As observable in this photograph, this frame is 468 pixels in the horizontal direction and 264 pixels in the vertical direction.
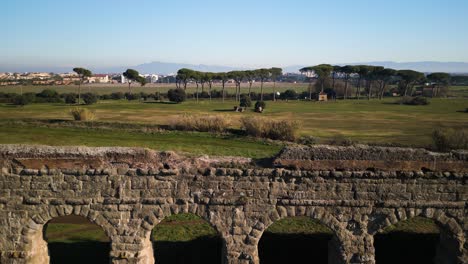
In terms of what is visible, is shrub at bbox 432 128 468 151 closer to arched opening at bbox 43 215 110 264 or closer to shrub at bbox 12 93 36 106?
arched opening at bbox 43 215 110 264

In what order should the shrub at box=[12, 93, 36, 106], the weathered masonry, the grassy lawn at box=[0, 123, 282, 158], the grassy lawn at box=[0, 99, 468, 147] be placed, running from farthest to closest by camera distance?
the shrub at box=[12, 93, 36, 106], the grassy lawn at box=[0, 99, 468, 147], the grassy lawn at box=[0, 123, 282, 158], the weathered masonry

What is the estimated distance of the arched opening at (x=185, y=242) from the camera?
12.0 meters

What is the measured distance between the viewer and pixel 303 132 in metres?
34.1

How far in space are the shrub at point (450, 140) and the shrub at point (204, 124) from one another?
15.5 m

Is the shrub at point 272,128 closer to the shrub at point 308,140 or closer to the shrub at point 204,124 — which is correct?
the shrub at point 308,140

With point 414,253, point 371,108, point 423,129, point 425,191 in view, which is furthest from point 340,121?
point 425,191

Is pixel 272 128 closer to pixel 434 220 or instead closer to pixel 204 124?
pixel 204 124

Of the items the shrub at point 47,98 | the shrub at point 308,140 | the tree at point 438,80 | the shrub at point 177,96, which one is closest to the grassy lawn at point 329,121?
the shrub at point 308,140

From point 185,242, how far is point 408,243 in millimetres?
7227

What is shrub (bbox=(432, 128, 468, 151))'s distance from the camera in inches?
949

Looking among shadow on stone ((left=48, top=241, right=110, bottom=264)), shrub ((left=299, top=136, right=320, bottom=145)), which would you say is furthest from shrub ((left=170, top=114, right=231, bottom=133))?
shadow on stone ((left=48, top=241, right=110, bottom=264))

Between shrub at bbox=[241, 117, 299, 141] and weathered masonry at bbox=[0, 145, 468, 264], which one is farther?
shrub at bbox=[241, 117, 299, 141]

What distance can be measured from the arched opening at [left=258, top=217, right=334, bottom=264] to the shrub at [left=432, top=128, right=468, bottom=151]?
1432 cm

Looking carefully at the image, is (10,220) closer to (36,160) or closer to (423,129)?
(36,160)
